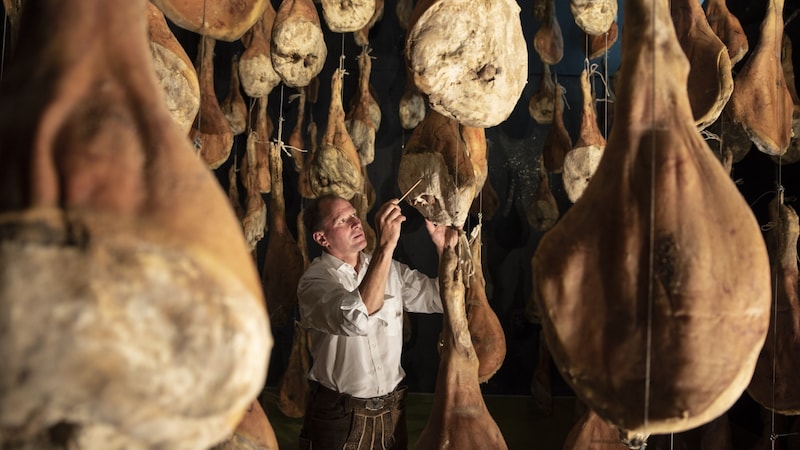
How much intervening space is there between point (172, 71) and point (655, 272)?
2.98 feet

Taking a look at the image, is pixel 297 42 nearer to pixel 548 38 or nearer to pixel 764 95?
pixel 764 95

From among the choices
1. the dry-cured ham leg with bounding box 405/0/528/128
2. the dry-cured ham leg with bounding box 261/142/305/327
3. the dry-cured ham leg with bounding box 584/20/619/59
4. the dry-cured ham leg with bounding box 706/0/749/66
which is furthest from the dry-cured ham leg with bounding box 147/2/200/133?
the dry-cured ham leg with bounding box 584/20/619/59

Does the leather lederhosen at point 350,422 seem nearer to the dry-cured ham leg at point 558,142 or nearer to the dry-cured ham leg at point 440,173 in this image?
the dry-cured ham leg at point 440,173

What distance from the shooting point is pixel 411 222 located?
4.66 metres

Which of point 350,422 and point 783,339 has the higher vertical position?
point 783,339

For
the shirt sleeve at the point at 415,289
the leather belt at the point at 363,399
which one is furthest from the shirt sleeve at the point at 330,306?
the shirt sleeve at the point at 415,289

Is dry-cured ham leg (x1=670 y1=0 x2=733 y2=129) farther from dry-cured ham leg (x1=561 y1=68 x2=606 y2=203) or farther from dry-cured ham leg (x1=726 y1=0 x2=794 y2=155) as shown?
dry-cured ham leg (x1=561 y1=68 x2=606 y2=203)

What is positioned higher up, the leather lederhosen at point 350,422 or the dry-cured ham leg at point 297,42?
the dry-cured ham leg at point 297,42

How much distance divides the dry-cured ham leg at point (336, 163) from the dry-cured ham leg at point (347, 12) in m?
0.26

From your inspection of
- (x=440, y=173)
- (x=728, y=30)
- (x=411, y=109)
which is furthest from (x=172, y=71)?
(x=411, y=109)

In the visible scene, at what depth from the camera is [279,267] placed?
340 centimetres

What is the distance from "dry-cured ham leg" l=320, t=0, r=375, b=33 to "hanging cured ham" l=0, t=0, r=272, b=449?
201cm

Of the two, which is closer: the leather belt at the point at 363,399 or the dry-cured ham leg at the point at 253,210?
the leather belt at the point at 363,399

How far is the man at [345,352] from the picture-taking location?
272 centimetres
